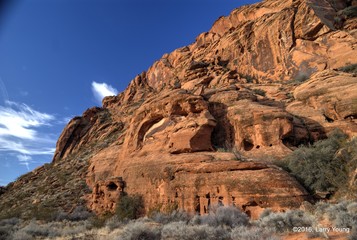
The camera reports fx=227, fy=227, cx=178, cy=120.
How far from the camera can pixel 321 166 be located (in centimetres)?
1348

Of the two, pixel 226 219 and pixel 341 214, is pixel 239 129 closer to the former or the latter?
pixel 226 219

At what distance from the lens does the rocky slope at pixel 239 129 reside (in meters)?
13.0

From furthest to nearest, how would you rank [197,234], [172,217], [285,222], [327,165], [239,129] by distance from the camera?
[239,129] → [327,165] → [172,217] → [285,222] → [197,234]

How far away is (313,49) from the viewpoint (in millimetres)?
30141

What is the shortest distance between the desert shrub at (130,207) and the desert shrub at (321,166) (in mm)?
10293

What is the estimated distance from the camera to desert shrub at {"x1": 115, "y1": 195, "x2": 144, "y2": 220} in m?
15.6

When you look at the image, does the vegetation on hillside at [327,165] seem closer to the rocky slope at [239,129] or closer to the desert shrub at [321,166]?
the desert shrub at [321,166]

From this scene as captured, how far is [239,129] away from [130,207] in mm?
10299

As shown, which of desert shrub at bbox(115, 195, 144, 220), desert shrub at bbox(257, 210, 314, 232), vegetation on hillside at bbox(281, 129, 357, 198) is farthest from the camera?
desert shrub at bbox(115, 195, 144, 220)

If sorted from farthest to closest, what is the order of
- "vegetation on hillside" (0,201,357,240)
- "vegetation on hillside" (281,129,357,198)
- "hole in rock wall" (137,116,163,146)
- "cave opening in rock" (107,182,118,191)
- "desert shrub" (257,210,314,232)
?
"hole in rock wall" (137,116,163,146)
"cave opening in rock" (107,182,118,191)
"vegetation on hillside" (281,129,357,198)
"desert shrub" (257,210,314,232)
"vegetation on hillside" (0,201,357,240)

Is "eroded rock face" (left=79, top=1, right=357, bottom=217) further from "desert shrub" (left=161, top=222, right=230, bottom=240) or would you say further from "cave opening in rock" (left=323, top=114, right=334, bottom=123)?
"desert shrub" (left=161, top=222, right=230, bottom=240)

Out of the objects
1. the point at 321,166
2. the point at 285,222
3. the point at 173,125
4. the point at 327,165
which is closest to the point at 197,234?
the point at 285,222

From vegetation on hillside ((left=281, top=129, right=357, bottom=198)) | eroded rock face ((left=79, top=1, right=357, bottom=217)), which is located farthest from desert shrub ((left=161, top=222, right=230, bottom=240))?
vegetation on hillside ((left=281, top=129, right=357, bottom=198))

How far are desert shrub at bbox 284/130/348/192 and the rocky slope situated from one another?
5.02ft
